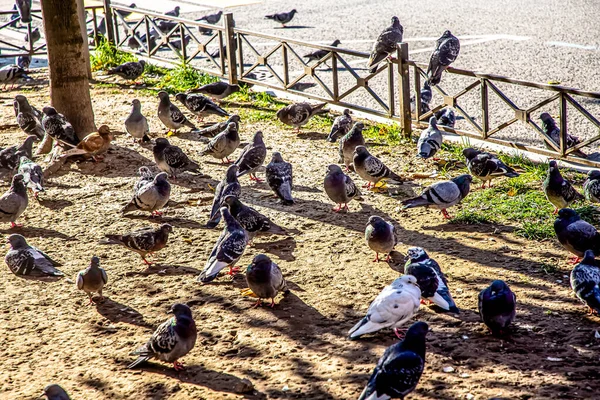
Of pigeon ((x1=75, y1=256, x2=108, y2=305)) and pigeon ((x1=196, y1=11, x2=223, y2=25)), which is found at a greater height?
pigeon ((x1=196, y1=11, x2=223, y2=25))

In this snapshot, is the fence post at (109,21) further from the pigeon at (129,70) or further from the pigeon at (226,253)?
the pigeon at (226,253)

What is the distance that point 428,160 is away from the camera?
35.6ft

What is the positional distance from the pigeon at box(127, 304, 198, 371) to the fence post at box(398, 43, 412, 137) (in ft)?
21.8

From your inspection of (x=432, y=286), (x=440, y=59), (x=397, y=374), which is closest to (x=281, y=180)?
(x=432, y=286)

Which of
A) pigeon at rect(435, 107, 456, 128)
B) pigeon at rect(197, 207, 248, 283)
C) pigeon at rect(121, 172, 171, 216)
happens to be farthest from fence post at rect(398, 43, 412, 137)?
pigeon at rect(197, 207, 248, 283)

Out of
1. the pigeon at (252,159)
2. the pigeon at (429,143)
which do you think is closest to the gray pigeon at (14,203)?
the pigeon at (252,159)

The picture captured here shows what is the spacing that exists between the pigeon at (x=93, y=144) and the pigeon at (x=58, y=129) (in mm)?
219

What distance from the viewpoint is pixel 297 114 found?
12.2 metres

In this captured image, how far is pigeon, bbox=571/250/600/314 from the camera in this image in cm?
630

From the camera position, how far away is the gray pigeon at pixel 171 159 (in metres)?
10.4

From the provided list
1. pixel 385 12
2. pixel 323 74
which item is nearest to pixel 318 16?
pixel 385 12

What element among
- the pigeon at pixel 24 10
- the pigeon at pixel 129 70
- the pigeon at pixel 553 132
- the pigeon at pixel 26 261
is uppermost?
the pigeon at pixel 24 10

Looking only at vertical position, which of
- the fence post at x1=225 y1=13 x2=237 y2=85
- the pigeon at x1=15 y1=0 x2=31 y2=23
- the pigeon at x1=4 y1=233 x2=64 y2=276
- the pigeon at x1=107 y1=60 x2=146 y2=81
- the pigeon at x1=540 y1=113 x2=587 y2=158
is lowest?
the pigeon at x1=4 y1=233 x2=64 y2=276

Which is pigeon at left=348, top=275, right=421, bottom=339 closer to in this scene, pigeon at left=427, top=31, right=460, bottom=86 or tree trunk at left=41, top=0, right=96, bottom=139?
pigeon at left=427, top=31, right=460, bottom=86
